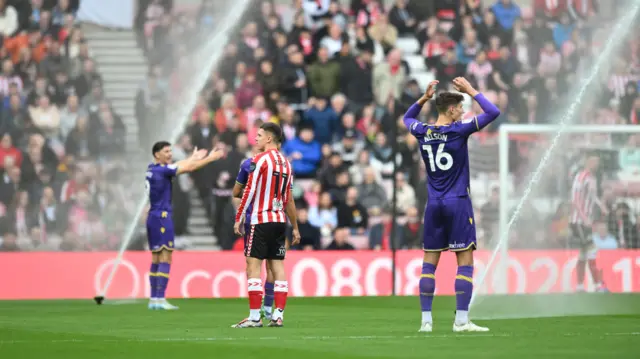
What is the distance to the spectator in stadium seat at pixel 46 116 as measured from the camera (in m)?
21.4

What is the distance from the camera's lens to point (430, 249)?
10648mm

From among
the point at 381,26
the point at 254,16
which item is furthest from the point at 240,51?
the point at 381,26

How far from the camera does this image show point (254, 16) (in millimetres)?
23359

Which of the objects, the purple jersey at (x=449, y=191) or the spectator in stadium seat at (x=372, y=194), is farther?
the spectator in stadium seat at (x=372, y=194)

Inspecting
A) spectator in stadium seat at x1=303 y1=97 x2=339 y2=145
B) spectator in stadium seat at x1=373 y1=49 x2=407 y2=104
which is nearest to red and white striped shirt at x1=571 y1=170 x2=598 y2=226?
spectator in stadium seat at x1=303 y1=97 x2=339 y2=145

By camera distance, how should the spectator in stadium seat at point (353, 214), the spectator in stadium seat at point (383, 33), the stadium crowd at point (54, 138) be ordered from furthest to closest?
the spectator in stadium seat at point (383, 33) → the spectator in stadium seat at point (353, 214) → the stadium crowd at point (54, 138)

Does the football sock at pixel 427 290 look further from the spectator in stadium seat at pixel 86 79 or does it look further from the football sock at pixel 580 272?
the spectator in stadium seat at pixel 86 79

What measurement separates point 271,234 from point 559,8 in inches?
526

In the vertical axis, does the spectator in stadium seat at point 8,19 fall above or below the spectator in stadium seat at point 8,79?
above

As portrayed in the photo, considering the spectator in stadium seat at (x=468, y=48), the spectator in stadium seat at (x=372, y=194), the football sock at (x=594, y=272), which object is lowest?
the football sock at (x=594, y=272)

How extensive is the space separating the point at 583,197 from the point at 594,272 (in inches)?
36.8

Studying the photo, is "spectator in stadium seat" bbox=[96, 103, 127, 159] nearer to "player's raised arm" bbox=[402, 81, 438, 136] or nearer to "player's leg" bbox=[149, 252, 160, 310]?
"player's leg" bbox=[149, 252, 160, 310]

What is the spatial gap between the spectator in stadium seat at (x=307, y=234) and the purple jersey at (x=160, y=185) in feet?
14.7

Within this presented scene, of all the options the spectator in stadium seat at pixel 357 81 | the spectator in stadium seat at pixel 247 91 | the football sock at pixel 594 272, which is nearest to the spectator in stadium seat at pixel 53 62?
the spectator in stadium seat at pixel 247 91
